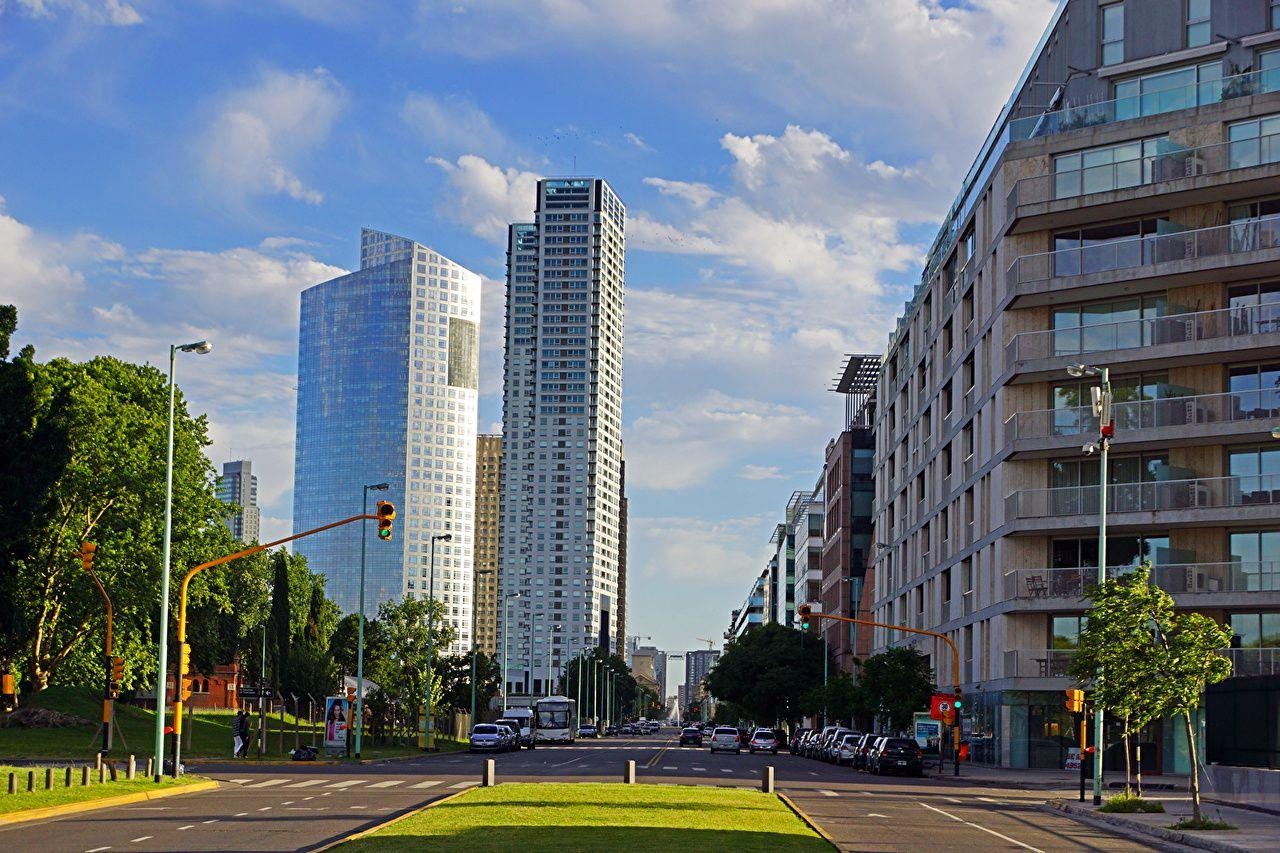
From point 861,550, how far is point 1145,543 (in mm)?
71301

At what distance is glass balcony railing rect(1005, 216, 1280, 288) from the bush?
1086 inches

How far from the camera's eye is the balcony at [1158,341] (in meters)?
58.5

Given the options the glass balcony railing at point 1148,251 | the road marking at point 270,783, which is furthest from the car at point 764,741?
the road marking at point 270,783

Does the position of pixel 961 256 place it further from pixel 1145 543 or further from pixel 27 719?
pixel 27 719

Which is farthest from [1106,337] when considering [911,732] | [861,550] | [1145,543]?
[861,550]

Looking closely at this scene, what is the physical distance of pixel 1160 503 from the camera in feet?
197

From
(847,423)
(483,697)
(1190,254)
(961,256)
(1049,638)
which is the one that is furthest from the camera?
(847,423)

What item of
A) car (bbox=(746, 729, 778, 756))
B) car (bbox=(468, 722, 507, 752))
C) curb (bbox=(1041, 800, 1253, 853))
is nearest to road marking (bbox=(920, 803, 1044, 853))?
curb (bbox=(1041, 800, 1253, 853))

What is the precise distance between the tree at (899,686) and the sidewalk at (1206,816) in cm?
3301

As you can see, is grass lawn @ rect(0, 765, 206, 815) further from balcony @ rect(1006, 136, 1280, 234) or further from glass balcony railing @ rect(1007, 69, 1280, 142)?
glass balcony railing @ rect(1007, 69, 1280, 142)

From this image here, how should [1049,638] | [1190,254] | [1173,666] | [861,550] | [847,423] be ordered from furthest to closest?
[847,423], [861,550], [1049,638], [1190,254], [1173,666]

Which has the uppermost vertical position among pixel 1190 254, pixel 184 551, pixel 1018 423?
pixel 1190 254

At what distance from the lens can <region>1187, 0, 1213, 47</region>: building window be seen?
6519 centimetres

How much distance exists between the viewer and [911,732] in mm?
81062
